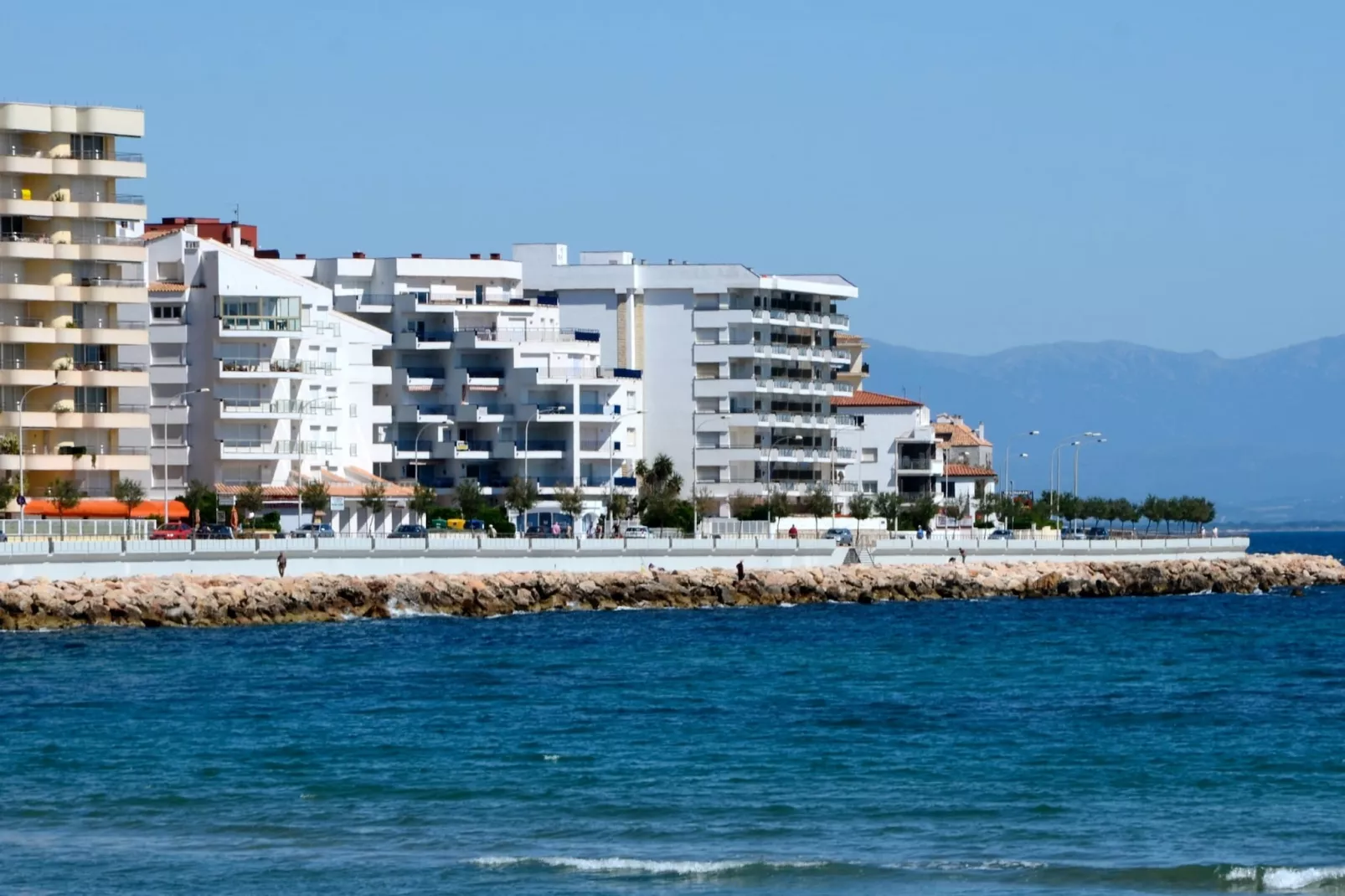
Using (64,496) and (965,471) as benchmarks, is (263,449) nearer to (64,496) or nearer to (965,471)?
(64,496)

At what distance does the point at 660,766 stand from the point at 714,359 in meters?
90.2

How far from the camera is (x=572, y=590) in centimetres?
8231

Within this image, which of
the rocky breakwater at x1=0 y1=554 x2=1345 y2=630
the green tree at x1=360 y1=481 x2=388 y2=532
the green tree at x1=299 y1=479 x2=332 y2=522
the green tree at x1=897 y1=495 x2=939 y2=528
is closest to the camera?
the rocky breakwater at x1=0 y1=554 x2=1345 y2=630

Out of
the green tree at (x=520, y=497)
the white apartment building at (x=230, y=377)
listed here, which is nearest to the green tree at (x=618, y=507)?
the green tree at (x=520, y=497)

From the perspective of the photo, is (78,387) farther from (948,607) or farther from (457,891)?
(457,891)

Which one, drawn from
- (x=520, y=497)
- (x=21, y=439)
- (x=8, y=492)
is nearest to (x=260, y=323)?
(x=520, y=497)

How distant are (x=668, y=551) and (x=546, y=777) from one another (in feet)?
169

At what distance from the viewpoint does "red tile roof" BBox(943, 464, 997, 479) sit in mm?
144875

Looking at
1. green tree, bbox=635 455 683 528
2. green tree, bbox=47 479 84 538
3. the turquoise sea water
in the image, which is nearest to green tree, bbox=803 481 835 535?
green tree, bbox=635 455 683 528

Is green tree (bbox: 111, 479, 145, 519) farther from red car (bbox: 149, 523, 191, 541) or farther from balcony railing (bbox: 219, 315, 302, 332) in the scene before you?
balcony railing (bbox: 219, 315, 302, 332)

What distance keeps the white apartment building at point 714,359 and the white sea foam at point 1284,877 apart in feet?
319

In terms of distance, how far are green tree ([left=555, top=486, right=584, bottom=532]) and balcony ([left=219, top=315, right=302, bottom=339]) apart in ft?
52.9

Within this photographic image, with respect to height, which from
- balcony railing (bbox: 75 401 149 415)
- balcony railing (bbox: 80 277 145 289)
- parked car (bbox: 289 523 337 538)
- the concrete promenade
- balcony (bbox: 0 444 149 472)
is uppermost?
balcony railing (bbox: 80 277 145 289)

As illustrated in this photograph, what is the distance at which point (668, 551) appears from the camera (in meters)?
88.8
